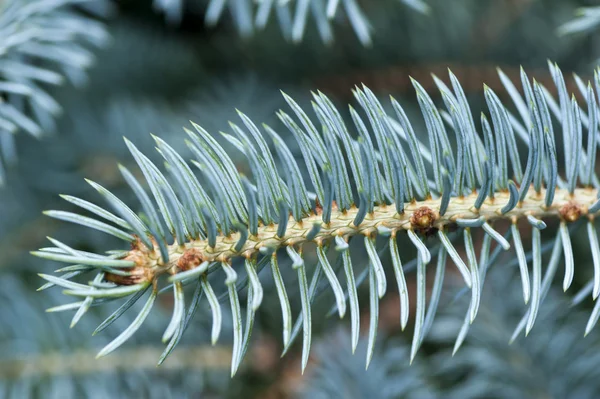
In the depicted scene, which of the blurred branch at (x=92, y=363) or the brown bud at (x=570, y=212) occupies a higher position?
the brown bud at (x=570, y=212)

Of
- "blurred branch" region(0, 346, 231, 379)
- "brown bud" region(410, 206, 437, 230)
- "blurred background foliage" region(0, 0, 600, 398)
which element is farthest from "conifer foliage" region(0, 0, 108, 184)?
"brown bud" region(410, 206, 437, 230)

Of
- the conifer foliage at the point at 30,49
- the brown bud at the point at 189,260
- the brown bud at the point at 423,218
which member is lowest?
the brown bud at the point at 189,260

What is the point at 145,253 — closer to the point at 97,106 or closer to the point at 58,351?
the point at 58,351

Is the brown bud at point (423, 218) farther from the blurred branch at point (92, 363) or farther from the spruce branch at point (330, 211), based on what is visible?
the blurred branch at point (92, 363)

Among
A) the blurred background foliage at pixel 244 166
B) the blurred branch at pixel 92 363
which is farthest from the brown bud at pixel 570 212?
the blurred branch at pixel 92 363

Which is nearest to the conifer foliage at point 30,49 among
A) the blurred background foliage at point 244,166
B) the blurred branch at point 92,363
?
the blurred background foliage at point 244,166

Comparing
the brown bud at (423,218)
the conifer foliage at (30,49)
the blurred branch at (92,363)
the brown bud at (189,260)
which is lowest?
the blurred branch at (92,363)

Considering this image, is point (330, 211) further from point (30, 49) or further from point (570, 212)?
point (30, 49)

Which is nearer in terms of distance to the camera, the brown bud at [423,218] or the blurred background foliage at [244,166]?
the brown bud at [423,218]

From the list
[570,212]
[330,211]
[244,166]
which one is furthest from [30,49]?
[570,212]

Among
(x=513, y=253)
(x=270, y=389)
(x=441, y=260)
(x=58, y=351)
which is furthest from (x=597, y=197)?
(x=58, y=351)
